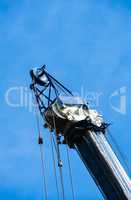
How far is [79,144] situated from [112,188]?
516 centimetres

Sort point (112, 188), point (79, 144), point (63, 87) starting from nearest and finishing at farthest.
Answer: point (112, 188) < point (79, 144) < point (63, 87)

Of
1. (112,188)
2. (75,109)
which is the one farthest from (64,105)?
(112,188)

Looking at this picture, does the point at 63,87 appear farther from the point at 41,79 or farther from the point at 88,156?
the point at 88,156

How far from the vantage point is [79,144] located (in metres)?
54.8

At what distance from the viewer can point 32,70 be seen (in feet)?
196

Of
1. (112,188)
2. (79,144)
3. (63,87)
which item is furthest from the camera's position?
(63,87)

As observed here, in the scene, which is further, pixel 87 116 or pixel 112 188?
pixel 87 116

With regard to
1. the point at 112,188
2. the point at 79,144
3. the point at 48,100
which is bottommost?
the point at 112,188

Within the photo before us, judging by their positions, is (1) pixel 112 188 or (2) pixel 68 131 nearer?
(1) pixel 112 188

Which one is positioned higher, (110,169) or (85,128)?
(85,128)

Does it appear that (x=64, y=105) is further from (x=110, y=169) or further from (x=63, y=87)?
(x=110, y=169)

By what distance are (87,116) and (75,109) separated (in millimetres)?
1221

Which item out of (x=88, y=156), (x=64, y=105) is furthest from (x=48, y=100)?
(x=88, y=156)

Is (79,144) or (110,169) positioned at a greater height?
(79,144)
